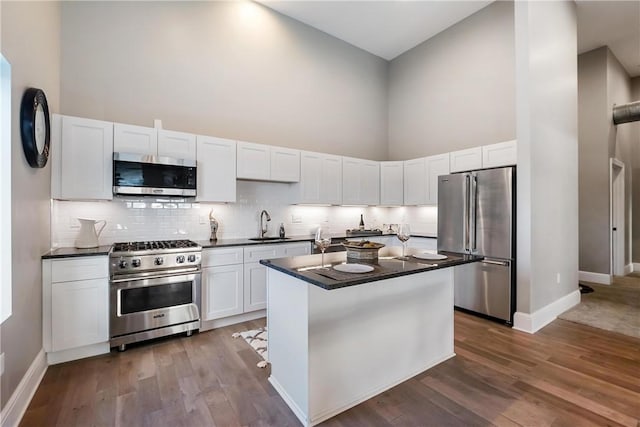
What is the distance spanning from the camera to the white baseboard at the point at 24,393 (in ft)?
5.71

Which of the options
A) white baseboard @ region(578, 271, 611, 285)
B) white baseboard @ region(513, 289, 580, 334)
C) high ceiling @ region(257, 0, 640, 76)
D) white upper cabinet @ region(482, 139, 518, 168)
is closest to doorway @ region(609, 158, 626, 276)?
white baseboard @ region(578, 271, 611, 285)

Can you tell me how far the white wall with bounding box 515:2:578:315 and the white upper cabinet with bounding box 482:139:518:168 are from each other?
32cm

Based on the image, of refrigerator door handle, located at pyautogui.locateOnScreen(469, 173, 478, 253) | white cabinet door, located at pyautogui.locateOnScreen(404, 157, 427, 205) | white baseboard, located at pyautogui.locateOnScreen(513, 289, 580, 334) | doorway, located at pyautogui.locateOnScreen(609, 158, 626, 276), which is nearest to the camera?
white baseboard, located at pyautogui.locateOnScreen(513, 289, 580, 334)

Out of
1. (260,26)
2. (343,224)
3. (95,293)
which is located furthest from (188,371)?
(260,26)

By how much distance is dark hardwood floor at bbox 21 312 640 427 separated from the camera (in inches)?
73.5

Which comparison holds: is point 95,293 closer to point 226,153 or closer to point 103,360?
point 103,360

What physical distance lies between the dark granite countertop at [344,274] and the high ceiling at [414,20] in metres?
4.16

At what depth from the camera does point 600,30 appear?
481 centimetres

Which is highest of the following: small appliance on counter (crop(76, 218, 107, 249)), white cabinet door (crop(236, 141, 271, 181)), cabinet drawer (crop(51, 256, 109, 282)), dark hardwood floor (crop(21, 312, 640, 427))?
white cabinet door (crop(236, 141, 271, 181))

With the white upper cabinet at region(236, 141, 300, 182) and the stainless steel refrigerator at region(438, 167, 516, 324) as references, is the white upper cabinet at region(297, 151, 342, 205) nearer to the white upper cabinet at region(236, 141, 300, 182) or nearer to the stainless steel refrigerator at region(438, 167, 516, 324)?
the white upper cabinet at region(236, 141, 300, 182)

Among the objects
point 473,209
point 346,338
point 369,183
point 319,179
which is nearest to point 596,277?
point 473,209

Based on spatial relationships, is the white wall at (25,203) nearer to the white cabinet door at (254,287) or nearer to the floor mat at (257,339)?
the floor mat at (257,339)

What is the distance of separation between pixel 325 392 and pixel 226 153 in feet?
9.56

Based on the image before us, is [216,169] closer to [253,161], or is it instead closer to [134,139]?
[253,161]
